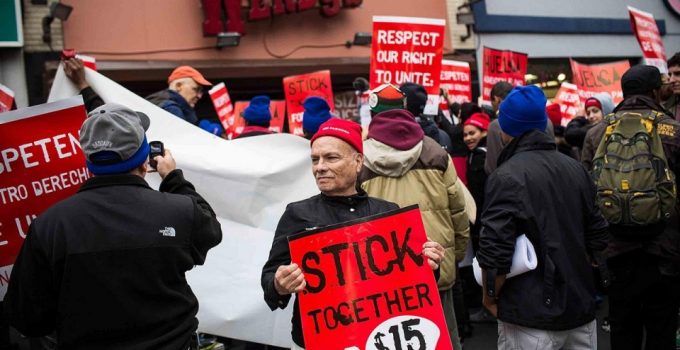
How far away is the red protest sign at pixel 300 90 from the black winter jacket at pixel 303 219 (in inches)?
293

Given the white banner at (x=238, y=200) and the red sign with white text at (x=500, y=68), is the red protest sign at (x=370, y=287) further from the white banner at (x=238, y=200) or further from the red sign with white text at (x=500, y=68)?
the red sign with white text at (x=500, y=68)

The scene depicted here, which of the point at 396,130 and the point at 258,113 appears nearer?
the point at 396,130

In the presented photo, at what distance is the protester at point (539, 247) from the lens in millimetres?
3764

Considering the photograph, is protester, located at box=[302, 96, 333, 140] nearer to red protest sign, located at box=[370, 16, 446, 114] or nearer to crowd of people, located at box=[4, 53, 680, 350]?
crowd of people, located at box=[4, 53, 680, 350]

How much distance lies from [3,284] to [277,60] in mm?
10790

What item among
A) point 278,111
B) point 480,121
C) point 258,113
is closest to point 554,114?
point 480,121

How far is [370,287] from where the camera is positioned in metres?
3.10

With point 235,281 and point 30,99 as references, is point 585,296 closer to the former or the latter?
point 235,281

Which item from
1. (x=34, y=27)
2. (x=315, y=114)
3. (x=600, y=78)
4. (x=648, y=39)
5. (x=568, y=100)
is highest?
(x=34, y=27)

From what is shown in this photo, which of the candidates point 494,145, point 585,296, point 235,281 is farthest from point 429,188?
point 494,145

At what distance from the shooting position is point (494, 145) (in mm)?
6359

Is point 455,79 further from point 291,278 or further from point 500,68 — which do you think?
point 291,278

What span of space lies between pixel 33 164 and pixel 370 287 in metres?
1.95

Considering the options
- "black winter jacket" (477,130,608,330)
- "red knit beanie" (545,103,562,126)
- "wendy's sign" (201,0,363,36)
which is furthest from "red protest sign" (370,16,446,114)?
"wendy's sign" (201,0,363,36)
